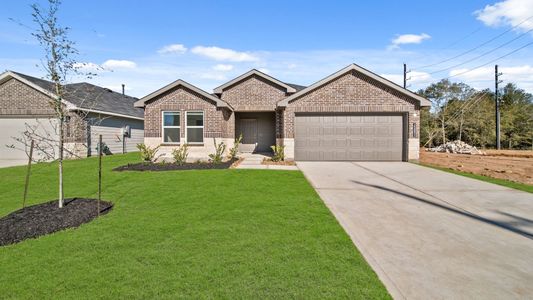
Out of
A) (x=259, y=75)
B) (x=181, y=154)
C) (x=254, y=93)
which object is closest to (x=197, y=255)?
(x=181, y=154)

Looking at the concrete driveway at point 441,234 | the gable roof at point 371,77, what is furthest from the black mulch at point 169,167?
the gable roof at point 371,77

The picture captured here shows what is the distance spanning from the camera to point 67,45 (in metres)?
5.73

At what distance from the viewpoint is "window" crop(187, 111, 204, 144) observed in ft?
49.2

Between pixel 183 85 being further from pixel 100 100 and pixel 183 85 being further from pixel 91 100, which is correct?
pixel 100 100

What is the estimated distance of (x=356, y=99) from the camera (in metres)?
Result: 14.7

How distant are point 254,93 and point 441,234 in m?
16.1

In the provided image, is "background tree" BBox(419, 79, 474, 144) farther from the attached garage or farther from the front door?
the front door

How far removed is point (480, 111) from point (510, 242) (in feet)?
114

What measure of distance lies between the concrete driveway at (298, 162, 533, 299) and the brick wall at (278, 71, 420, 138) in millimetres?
6779

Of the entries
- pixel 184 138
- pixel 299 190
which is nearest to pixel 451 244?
pixel 299 190

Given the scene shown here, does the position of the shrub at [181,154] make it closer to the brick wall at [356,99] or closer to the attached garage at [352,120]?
the attached garage at [352,120]

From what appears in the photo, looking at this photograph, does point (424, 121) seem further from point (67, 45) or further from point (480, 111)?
point (67, 45)

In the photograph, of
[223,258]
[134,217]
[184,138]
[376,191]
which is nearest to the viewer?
[223,258]

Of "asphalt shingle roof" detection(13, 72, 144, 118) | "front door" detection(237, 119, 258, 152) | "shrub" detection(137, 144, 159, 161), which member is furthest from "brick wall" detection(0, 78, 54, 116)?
"front door" detection(237, 119, 258, 152)
